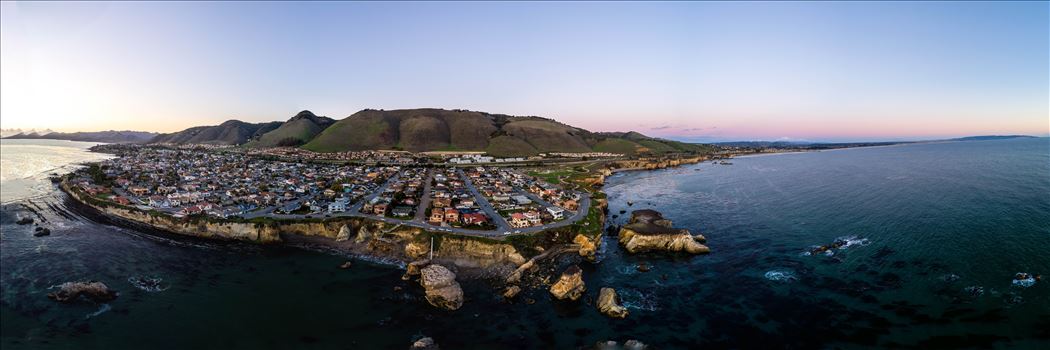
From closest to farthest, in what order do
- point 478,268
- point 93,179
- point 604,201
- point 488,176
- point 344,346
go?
point 344,346
point 478,268
point 604,201
point 93,179
point 488,176

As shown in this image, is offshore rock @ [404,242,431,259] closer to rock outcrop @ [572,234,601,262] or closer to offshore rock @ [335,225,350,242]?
offshore rock @ [335,225,350,242]

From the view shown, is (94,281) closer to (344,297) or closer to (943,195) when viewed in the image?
(344,297)

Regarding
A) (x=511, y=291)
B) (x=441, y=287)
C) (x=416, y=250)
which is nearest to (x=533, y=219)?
(x=416, y=250)

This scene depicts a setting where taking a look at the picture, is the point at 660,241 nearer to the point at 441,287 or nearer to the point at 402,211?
the point at 441,287

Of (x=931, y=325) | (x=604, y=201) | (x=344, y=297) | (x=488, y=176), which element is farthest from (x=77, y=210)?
(x=931, y=325)

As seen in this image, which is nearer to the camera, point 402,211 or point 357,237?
point 357,237

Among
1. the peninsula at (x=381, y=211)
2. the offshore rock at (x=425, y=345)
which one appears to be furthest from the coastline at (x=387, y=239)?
the offshore rock at (x=425, y=345)

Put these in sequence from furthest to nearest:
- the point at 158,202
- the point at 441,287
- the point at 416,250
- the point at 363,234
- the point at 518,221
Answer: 1. the point at 158,202
2. the point at 518,221
3. the point at 363,234
4. the point at 416,250
5. the point at 441,287
